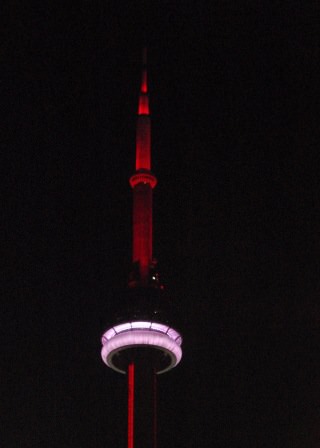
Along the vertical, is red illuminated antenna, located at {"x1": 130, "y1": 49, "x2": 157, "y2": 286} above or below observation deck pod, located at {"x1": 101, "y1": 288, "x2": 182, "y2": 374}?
above

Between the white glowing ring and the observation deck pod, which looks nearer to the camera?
the white glowing ring

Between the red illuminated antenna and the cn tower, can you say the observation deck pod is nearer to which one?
the cn tower

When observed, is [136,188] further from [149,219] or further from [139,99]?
[139,99]

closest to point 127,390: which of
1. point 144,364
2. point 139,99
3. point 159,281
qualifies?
point 144,364

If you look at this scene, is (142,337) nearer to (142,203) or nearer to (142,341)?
(142,341)

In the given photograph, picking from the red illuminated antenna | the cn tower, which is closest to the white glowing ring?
the cn tower

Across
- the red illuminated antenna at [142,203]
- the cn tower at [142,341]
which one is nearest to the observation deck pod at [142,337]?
the cn tower at [142,341]

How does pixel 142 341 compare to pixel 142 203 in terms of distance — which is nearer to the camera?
pixel 142 341

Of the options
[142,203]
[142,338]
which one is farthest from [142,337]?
[142,203]

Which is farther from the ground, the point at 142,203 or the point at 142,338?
the point at 142,203
